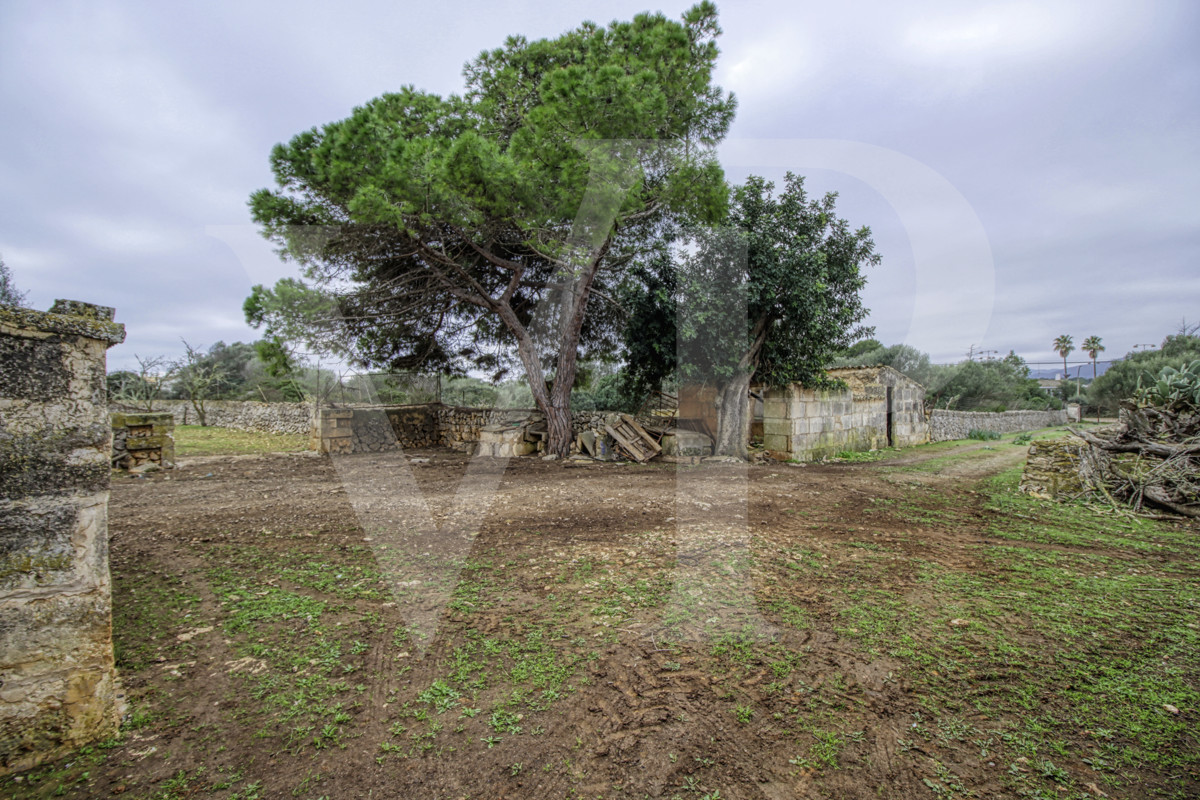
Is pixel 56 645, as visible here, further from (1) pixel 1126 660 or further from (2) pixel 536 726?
(1) pixel 1126 660

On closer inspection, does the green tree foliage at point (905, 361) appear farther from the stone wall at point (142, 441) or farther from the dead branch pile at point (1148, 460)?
the stone wall at point (142, 441)

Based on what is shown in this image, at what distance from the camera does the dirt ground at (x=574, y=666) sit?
166 centimetres

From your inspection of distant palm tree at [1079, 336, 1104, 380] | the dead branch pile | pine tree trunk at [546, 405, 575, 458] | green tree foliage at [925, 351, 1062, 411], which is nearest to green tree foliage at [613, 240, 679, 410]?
pine tree trunk at [546, 405, 575, 458]

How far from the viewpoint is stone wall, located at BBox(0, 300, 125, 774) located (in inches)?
60.5

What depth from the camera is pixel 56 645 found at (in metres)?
1.62

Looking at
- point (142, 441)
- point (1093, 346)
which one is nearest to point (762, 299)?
point (142, 441)

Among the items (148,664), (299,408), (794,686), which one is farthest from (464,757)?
(299,408)

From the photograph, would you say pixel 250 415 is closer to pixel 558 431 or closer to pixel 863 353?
pixel 558 431

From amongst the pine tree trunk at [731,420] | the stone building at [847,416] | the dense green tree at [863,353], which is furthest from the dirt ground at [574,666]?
the dense green tree at [863,353]

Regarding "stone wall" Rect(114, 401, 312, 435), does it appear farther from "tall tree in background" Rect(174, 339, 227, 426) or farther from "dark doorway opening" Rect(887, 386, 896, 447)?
"dark doorway opening" Rect(887, 386, 896, 447)

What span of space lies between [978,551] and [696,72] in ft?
29.6

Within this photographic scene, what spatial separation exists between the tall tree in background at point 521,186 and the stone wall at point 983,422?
39.1 feet

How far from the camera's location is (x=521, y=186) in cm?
809

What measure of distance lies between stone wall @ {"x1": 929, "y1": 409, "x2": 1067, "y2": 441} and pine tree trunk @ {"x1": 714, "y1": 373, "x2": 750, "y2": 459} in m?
9.09
